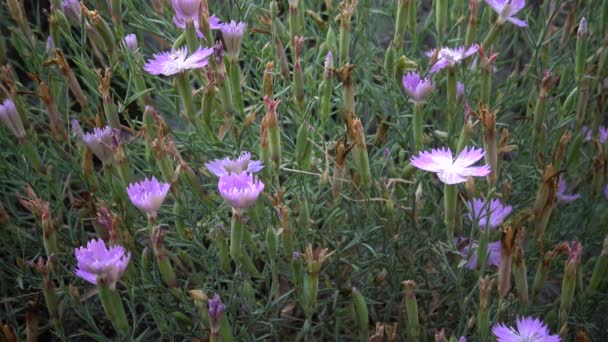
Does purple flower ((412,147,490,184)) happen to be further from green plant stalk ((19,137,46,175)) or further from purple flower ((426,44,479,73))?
green plant stalk ((19,137,46,175))

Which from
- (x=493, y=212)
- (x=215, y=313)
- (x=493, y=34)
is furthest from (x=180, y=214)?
(x=493, y=34)

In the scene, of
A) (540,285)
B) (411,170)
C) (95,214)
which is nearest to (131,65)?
(95,214)

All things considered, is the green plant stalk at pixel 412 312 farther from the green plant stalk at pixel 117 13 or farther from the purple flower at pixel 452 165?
the green plant stalk at pixel 117 13

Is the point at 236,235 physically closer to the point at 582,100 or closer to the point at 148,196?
the point at 148,196

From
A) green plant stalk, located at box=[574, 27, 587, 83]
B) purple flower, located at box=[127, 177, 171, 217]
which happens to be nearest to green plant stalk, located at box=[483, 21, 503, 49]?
green plant stalk, located at box=[574, 27, 587, 83]

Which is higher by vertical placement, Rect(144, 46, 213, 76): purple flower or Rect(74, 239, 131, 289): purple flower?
Rect(144, 46, 213, 76): purple flower

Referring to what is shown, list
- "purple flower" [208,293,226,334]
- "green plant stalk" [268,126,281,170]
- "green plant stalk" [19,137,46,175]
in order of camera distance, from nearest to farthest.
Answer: "purple flower" [208,293,226,334] < "green plant stalk" [268,126,281,170] < "green plant stalk" [19,137,46,175]
